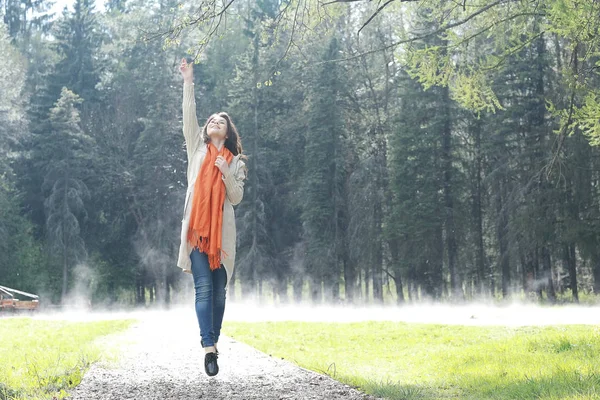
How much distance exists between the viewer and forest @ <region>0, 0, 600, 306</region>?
37.2 m

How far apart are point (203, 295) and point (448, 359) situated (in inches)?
156

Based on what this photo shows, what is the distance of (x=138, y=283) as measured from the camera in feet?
169

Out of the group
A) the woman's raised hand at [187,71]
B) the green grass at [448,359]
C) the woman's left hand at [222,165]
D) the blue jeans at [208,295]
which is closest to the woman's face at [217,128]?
the woman's left hand at [222,165]

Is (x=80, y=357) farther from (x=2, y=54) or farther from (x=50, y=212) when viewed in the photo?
(x=2, y=54)

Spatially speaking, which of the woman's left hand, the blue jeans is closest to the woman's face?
the woman's left hand

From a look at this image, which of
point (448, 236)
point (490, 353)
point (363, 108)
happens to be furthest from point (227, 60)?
point (490, 353)

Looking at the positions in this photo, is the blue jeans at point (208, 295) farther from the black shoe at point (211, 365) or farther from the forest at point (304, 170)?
the forest at point (304, 170)


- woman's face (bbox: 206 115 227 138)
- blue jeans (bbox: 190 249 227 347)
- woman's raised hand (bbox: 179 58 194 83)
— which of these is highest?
woman's raised hand (bbox: 179 58 194 83)

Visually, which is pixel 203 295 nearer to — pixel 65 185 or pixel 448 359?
pixel 448 359

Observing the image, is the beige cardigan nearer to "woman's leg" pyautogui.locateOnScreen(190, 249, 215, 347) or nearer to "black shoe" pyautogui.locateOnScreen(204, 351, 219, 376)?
"woman's leg" pyautogui.locateOnScreen(190, 249, 215, 347)

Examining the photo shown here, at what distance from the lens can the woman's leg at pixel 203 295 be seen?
722 cm

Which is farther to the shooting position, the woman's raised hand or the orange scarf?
the woman's raised hand

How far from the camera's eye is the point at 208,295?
7.35 meters

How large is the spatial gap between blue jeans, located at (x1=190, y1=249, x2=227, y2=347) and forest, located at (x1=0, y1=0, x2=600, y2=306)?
1024 inches
